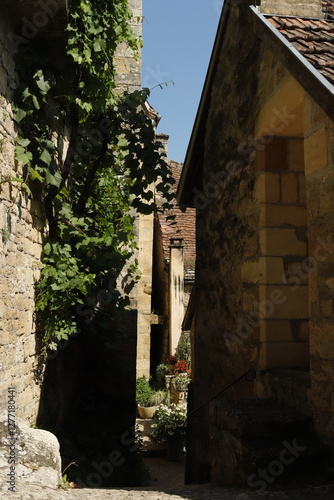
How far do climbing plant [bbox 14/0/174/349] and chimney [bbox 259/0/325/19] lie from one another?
1727mm

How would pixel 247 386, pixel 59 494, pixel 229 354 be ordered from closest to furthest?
pixel 59 494 < pixel 247 386 < pixel 229 354

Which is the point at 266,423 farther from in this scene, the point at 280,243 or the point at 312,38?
the point at 312,38

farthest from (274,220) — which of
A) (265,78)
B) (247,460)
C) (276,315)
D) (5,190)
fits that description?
(5,190)

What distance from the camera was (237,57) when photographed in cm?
515

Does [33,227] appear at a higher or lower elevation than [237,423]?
higher

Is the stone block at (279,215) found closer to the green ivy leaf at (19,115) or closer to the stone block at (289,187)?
the stone block at (289,187)

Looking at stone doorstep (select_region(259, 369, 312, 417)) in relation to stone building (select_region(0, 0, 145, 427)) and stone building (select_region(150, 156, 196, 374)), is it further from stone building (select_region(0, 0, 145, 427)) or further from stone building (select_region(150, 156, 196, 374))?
stone building (select_region(150, 156, 196, 374))

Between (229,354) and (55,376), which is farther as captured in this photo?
(55,376)

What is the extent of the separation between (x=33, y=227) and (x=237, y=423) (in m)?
2.74

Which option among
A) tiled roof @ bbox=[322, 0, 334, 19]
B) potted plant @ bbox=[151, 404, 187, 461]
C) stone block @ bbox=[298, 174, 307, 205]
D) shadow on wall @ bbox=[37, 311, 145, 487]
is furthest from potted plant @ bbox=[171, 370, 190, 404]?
tiled roof @ bbox=[322, 0, 334, 19]

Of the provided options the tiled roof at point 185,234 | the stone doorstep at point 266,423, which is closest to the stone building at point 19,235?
the stone doorstep at point 266,423

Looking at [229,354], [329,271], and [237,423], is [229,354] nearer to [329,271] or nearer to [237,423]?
[237,423]

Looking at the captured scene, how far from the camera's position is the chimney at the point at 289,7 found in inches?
177

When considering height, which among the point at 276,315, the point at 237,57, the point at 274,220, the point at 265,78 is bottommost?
the point at 276,315
